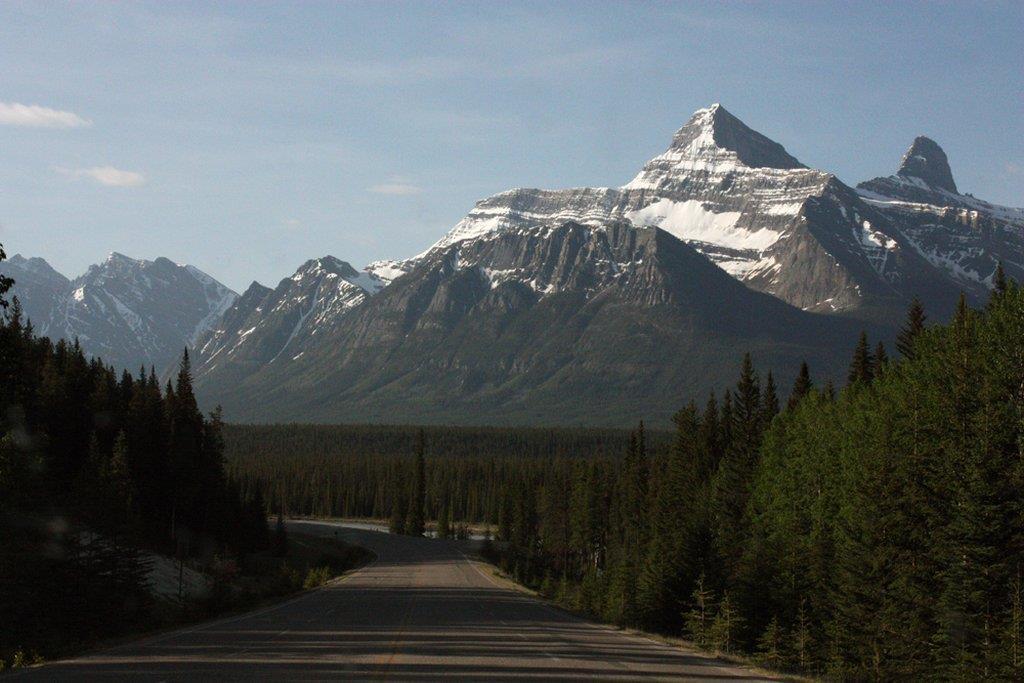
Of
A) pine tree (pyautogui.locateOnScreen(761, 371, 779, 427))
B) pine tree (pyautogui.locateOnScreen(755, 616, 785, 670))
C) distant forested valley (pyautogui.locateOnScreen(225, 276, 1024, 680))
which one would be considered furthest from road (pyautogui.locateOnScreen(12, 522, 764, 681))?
pine tree (pyautogui.locateOnScreen(761, 371, 779, 427))

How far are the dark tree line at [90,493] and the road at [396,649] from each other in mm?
4495

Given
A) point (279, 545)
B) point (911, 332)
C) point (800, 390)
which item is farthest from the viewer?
Answer: point (279, 545)

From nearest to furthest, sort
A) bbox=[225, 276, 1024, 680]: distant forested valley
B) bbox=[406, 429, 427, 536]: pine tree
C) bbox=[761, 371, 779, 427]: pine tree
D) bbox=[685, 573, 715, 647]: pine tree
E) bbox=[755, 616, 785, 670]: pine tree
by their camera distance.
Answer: bbox=[225, 276, 1024, 680]: distant forested valley < bbox=[755, 616, 785, 670]: pine tree < bbox=[685, 573, 715, 647]: pine tree < bbox=[761, 371, 779, 427]: pine tree < bbox=[406, 429, 427, 536]: pine tree

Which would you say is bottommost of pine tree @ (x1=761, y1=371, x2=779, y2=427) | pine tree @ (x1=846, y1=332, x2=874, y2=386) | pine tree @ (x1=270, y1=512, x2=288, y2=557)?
pine tree @ (x1=270, y1=512, x2=288, y2=557)

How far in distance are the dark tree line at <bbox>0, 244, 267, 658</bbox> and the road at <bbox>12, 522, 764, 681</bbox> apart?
14.7ft

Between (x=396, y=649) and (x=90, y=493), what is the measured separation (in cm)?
2209

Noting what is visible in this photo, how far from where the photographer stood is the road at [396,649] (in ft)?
99.1

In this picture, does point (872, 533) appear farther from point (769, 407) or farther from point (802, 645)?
point (769, 407)

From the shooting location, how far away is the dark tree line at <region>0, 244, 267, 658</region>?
43531mm

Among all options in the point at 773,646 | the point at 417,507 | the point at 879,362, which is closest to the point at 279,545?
the point at 879,362

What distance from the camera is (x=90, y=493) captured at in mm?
53312

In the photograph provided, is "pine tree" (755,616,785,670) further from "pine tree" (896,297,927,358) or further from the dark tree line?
"pine tree" (896,297,927,358)

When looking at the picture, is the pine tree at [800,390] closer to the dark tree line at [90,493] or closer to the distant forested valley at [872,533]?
the distant forested valley at [872,533]

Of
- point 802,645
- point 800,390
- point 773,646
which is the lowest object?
point 773,646
